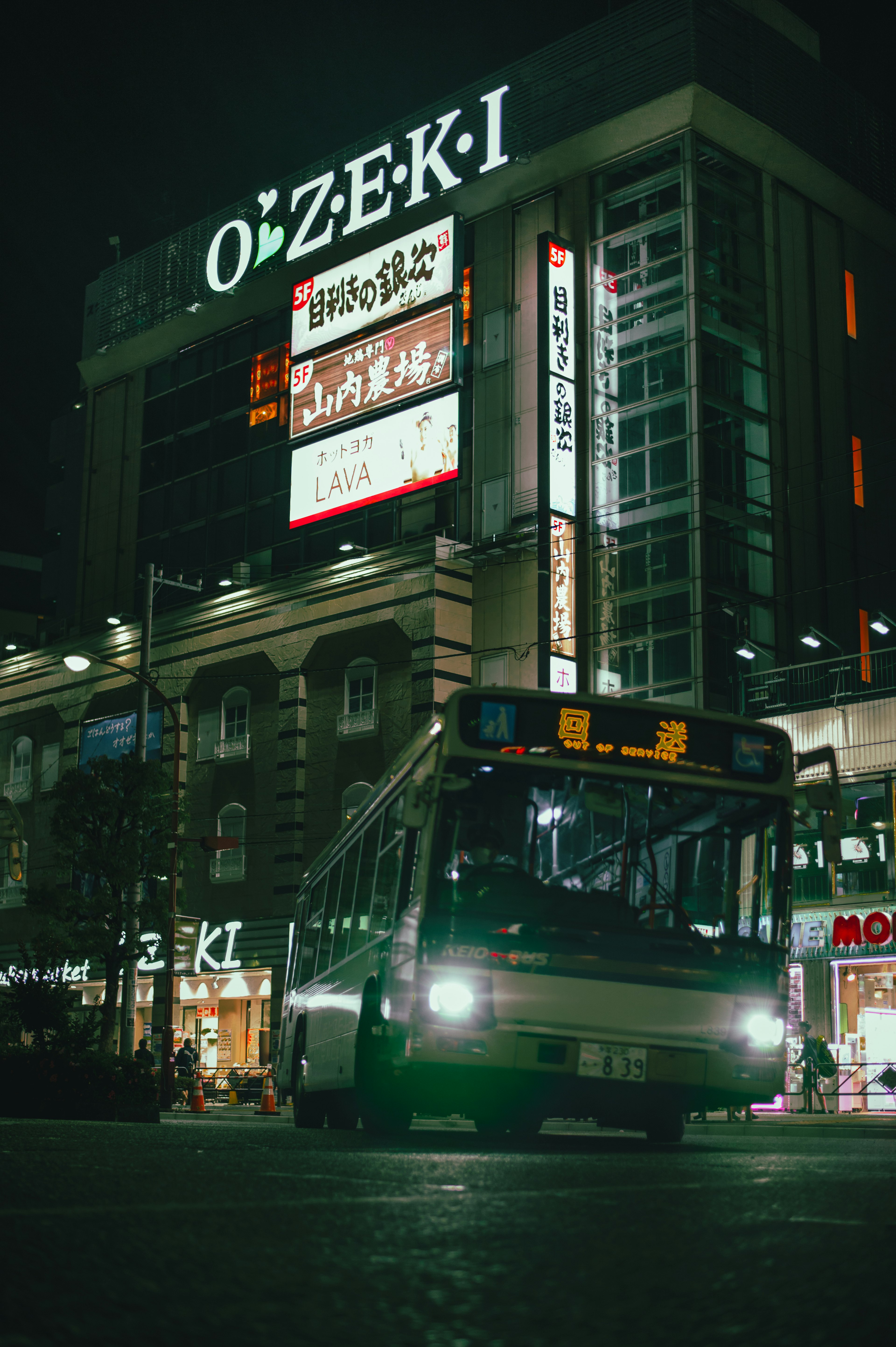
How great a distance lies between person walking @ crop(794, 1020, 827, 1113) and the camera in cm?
2802

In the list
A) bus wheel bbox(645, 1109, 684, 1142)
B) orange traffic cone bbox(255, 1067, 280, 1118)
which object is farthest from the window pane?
orange traffic cone bbox(255, 1067, 280, 1118)

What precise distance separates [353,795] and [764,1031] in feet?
99.0

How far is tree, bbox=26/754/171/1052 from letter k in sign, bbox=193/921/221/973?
1231 centimetres

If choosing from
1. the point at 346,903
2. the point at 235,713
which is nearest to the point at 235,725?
the point at 235,713

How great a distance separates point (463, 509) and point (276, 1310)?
39.1m

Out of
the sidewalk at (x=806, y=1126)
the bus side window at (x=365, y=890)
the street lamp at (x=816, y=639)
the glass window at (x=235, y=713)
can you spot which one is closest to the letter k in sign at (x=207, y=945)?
the glass window at (x=235, y=713)

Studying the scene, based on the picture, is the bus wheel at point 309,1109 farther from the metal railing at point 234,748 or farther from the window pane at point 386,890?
the metal railing at point 234,748

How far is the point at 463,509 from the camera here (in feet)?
136

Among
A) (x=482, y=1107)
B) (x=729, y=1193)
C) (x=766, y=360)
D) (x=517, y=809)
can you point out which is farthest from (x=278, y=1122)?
(x=766, y=360)

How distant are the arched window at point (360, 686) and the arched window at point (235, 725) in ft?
13.4

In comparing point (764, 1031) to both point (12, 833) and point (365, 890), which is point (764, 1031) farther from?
point (12, 833)

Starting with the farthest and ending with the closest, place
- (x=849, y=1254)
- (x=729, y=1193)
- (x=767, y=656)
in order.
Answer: (x=767, y=656) → (x=729, y=1193) → (x=849, y=1254)

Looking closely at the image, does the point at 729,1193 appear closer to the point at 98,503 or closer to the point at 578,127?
the point at 578,127

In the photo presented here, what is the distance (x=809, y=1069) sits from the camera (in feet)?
92.3
